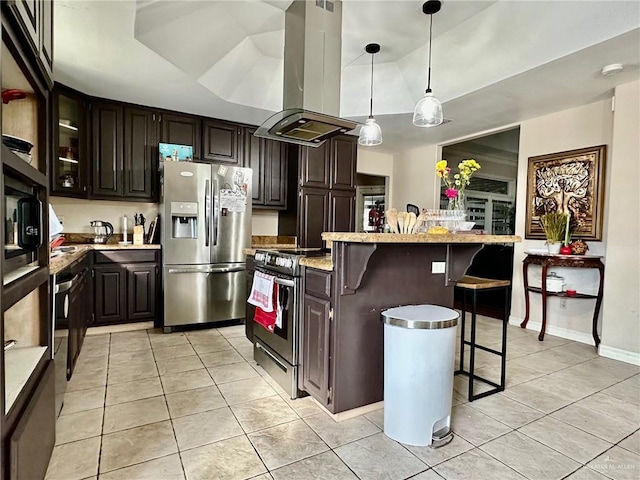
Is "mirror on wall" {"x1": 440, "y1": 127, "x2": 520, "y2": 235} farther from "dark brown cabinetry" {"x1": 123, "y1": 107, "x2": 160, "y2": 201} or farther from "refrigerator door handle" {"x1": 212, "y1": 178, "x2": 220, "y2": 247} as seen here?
"dark brown cabinetry" {"x1": 123, "y1": 107, "x2": 160, "y2": 201}

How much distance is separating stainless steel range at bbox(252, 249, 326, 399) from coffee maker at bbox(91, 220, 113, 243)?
2.30 metres

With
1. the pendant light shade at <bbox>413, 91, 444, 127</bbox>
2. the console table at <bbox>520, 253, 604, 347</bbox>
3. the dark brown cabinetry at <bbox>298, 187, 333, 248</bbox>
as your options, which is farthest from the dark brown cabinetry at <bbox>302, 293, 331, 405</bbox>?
the console table at <bbox>520, 253, 604, 347</bbox>

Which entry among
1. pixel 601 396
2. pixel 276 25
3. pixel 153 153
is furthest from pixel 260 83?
pixel 601 396

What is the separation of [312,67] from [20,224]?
7.00ft

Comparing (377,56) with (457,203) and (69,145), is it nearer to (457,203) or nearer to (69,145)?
(457,203)

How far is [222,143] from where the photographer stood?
4383 millimetres

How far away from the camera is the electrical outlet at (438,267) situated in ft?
7.63

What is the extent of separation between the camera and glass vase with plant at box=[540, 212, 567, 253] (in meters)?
3.74

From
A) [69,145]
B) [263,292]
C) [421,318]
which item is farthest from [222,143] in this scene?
[421,318]

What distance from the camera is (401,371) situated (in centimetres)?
184

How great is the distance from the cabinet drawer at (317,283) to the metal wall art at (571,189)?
10.5ft

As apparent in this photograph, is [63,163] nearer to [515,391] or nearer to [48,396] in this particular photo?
[48,396]

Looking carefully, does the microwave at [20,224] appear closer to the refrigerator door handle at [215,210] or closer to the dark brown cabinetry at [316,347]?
the dark brown cabinetry at [316,347]

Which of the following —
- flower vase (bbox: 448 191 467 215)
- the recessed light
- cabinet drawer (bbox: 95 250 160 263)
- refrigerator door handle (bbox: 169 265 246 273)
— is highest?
the recessed light
